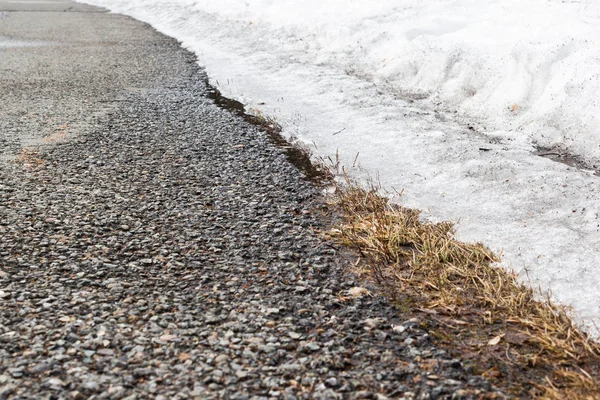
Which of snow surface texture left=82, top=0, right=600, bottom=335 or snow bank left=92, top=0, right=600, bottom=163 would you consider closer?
snow surface texture left=82, top=0, right=600, bottom=335

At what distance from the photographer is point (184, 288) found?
161 inches

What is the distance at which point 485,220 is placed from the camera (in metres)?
5.11

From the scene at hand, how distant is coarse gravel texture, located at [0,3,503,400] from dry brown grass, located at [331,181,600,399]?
18cm

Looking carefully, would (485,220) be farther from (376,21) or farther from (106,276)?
(376,21)

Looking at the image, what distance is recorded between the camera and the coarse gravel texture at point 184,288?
322cm

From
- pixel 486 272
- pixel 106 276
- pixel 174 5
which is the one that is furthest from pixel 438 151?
pixel 174 5

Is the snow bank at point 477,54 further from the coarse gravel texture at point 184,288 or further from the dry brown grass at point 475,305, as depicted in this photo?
the coarse gravel texture at point 184,288

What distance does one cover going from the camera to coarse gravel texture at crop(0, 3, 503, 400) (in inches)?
127

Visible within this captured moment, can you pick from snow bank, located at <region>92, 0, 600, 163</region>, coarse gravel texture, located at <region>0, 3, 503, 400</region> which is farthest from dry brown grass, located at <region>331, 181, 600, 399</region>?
snow bank, located at <region>92, 0, 600, 163</region>

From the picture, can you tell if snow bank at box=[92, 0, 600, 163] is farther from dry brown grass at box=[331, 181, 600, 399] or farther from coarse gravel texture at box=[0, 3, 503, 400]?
coarse gravel texture at box=[0, 3, 503, 400]

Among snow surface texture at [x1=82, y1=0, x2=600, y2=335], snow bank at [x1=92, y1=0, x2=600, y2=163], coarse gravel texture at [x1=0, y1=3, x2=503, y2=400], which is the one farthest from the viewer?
snow bank at [x1=92, y1=0, x2=600, y2=163]

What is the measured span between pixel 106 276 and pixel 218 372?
1.39m

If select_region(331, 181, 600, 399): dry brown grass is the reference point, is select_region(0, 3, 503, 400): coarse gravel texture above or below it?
below

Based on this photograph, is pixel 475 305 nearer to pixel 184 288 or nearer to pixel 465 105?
pixel 184 288
